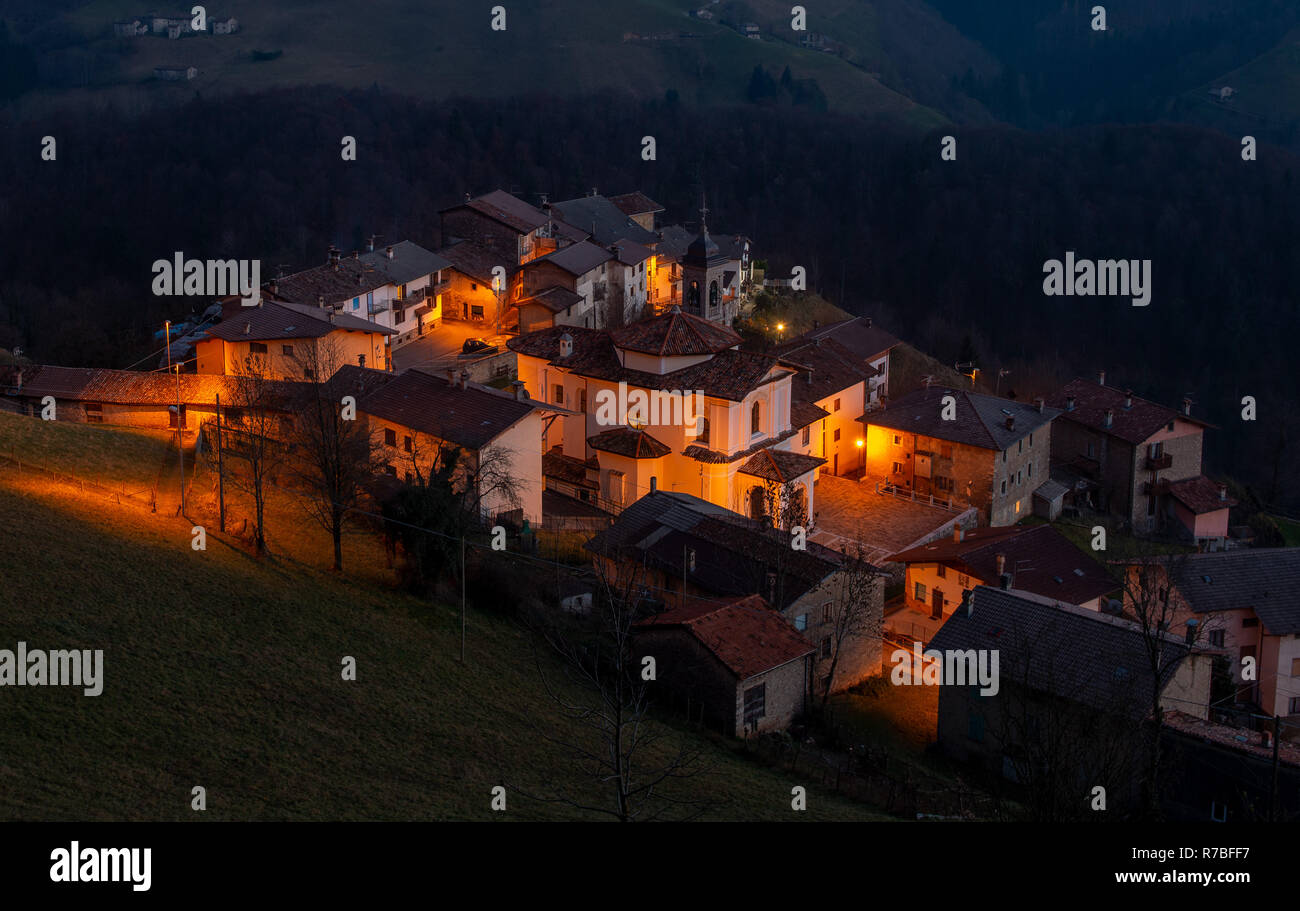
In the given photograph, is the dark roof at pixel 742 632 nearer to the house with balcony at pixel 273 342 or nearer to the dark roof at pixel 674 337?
the dark roof at pixel 674 337

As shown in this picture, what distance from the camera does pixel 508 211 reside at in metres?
64.4

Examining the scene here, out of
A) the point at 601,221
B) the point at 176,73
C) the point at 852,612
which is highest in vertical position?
the point at 176,73

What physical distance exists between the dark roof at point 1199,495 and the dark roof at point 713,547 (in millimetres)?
23384

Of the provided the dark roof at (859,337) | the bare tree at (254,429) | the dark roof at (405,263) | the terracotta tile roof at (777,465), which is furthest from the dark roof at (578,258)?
the terracotta tile roof at (777,465)

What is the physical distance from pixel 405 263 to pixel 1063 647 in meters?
35.1

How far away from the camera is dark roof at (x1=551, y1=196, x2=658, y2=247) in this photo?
69.5 meters

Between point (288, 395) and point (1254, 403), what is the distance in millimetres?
68829

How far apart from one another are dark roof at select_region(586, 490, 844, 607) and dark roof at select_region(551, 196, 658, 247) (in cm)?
3231

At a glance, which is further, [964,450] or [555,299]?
[555,299]

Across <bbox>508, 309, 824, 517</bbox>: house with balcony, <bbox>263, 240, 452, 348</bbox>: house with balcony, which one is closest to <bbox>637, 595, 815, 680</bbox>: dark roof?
<bbox>508, 309, 824, 517</bbox>: house with balcony

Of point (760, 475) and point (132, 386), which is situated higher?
point (132, 386)

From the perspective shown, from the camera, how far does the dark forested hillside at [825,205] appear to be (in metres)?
83.9

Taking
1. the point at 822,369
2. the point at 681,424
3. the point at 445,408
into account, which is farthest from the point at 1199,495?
the point at 445,408

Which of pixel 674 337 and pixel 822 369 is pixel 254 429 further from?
pixel 822 369
